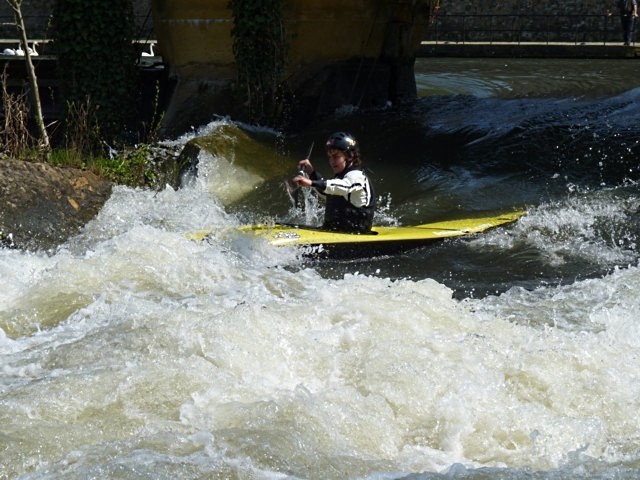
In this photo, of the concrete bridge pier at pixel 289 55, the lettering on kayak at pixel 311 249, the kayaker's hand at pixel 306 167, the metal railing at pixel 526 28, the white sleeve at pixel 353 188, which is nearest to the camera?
the lettering on kayak at pixel 311 249

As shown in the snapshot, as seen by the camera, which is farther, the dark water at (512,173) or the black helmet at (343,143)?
the black helmet at (343,143)

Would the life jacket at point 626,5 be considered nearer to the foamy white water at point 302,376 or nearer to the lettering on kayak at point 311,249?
the lettering on kayak at point 311,249

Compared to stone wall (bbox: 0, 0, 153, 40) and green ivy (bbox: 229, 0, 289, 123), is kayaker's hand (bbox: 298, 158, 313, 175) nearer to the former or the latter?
green ivy (bbox: 229, 0, 289, 123)

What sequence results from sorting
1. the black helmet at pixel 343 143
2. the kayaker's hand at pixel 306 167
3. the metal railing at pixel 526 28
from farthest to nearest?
the metal railing at pixel 526 28 → the kayaker's hand at pixel 306 167 → the black helmet at pixel 343 143

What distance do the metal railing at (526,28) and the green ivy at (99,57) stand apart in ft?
53.5

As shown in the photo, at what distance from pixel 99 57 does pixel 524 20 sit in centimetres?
2058

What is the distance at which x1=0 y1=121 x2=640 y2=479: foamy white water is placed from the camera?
13.0 ft

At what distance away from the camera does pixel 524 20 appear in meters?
30.3

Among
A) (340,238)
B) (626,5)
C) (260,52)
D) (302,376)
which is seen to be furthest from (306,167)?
(626,5)

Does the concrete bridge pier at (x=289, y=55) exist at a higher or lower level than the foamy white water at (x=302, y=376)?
higher

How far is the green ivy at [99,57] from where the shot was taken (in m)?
12.0

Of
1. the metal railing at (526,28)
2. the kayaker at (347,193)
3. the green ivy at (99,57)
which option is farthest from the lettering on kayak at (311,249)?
the metal railing at (526,28)

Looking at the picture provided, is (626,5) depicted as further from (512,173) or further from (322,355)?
(322,355)

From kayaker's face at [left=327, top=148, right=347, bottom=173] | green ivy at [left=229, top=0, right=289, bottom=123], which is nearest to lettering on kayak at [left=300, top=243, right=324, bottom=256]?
kayaker's face at [left=327, top=148, right=347, bottom=173]
